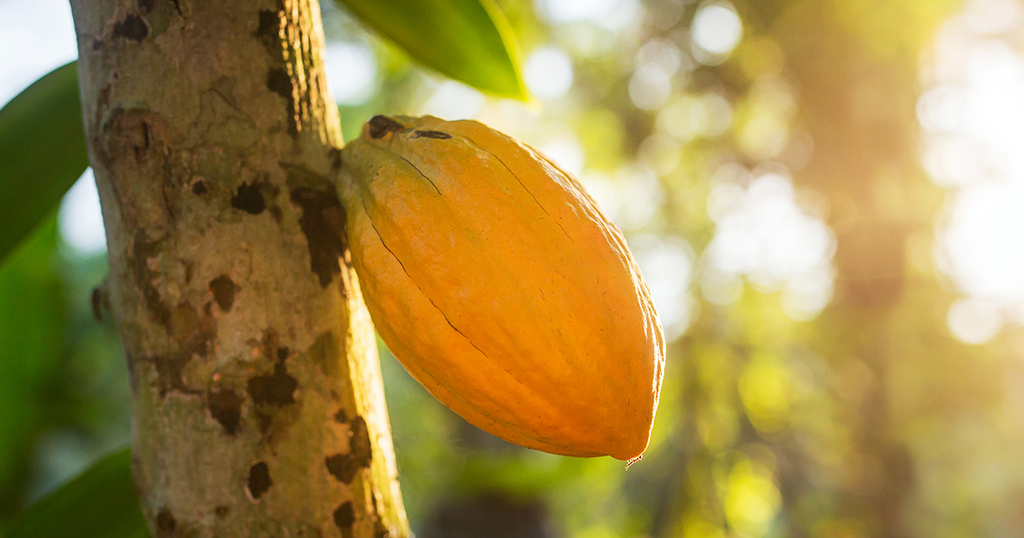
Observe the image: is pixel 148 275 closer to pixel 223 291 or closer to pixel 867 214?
pixel 223 291

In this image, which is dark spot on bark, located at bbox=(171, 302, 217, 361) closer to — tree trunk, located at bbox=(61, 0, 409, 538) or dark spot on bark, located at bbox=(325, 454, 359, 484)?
tree trunk, located at bbox=(61, 0, 409, 538)

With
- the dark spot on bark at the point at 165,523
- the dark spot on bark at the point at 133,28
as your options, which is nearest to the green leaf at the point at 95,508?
the dark spot on bark at the point at 165,523

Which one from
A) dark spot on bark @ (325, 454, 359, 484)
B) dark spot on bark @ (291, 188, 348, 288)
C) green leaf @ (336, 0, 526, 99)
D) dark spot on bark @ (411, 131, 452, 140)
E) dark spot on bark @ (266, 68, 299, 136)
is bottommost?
dark spot on bark @ (325, 454, 359, 484)

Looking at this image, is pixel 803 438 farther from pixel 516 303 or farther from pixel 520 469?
pixel 516 303

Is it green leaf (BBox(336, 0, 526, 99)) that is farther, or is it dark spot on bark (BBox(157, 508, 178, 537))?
green leaf (BBox(336, 0, 526, 99))

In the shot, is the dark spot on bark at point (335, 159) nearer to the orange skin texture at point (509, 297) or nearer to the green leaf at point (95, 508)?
the orange skin texture at point (509, 297)

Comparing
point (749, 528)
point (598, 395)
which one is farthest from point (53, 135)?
point (749, 528)

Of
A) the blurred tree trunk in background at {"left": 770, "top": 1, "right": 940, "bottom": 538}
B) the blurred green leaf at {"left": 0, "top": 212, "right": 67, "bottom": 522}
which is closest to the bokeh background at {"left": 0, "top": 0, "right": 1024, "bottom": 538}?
the blurred tree trunk in background at {"left": 770, "top": 1, "right": 940, "bottom": 538}
